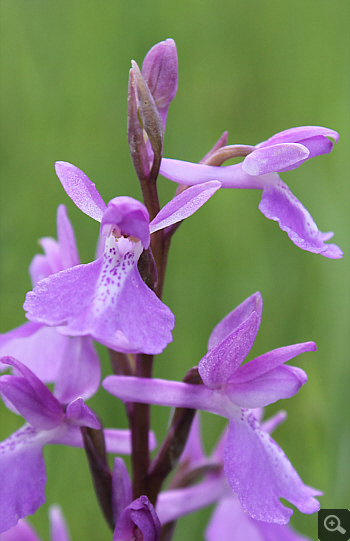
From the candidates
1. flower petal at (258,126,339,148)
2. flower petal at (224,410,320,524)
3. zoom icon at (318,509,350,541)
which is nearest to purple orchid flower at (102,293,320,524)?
flower petal at (224,410,320,524)

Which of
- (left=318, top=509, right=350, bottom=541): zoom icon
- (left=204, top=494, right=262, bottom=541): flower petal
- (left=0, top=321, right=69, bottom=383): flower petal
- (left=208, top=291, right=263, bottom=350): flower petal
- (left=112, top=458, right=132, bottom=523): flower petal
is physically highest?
(left=208, top=291, right=263, bottom=350): flower petal

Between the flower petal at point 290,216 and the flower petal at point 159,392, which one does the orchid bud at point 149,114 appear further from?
the flower petal at point 159,392

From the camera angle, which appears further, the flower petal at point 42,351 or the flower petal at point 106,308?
the flower petal at point 42,351

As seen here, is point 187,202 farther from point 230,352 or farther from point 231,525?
point 231,525

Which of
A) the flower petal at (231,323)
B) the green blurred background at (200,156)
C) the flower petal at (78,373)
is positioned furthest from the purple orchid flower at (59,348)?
the green blurred background at (200,156)

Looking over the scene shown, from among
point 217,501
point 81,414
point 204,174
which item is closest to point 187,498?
point 217,501

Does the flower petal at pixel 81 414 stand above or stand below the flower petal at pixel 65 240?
below

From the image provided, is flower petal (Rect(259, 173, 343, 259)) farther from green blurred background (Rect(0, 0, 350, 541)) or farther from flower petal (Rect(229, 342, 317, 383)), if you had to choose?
green blurred background (Rect(0, 0, 350, 541))

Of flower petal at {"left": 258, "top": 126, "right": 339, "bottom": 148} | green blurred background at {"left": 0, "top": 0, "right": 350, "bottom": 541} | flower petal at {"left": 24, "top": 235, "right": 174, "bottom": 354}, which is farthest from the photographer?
green blurred background at {"left": 0, "top": 0, "right": 350, "bottom": 541}
